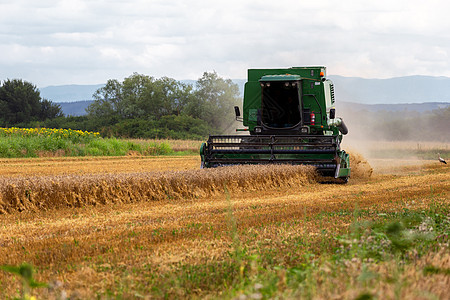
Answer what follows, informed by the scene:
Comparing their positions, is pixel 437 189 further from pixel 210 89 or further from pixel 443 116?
pixel 210 89

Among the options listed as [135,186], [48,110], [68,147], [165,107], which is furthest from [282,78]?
[48,110]

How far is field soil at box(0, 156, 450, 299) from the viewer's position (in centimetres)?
411

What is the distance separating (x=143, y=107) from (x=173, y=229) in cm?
5407

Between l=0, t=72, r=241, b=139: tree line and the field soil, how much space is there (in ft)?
139

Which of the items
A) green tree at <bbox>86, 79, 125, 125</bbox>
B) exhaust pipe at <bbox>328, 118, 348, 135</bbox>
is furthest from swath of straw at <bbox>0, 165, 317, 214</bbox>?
green tree at <bbox>86, 79, 125, 125</bbox>

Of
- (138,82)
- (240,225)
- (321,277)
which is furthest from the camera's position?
(138,82)

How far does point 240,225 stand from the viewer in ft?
21.6

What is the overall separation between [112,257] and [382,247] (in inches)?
95.7

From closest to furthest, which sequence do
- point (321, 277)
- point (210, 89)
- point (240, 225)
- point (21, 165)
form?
1. point (321, 277)
2. point (240, 225)
3. point (21, 165)
4. point (210, 89)

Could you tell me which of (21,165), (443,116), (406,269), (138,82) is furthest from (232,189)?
(138,82)

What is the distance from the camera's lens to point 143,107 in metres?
59.6

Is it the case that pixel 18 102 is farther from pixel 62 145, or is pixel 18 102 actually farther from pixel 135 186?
pixel 135 186

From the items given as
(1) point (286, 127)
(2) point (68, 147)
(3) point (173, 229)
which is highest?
(1) point (286, 127)

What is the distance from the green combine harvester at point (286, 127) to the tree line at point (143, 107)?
3820 centimetres
